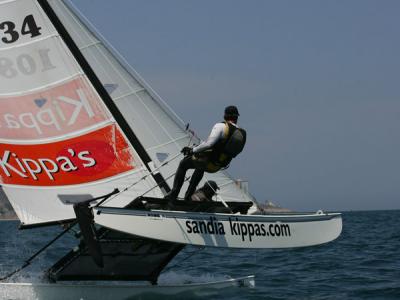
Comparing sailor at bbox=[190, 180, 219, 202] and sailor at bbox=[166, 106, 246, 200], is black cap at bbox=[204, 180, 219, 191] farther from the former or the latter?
sailor at bbox=[166, 106, 246, 200]

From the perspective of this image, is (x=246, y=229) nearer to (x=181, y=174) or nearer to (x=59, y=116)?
(x=181, y=174)

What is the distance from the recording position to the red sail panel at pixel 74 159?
937 centimetres

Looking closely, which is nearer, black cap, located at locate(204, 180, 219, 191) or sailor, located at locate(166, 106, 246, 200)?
sailor, located at locate(166, 106, 246, 200)

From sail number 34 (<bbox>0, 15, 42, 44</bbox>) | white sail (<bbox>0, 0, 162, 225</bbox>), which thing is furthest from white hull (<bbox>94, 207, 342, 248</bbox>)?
sail number 34 (<bbox>0, 15, 42, 44</bbox>)

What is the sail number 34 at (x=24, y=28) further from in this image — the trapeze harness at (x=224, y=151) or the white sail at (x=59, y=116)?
the trapeze harness at (x=224, y=151)

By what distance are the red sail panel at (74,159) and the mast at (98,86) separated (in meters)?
0.12

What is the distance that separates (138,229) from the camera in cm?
812

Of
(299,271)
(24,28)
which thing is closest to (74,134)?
(24,28)

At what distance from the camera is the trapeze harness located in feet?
27.7

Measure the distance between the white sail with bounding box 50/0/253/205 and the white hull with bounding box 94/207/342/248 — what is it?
1.44 meters

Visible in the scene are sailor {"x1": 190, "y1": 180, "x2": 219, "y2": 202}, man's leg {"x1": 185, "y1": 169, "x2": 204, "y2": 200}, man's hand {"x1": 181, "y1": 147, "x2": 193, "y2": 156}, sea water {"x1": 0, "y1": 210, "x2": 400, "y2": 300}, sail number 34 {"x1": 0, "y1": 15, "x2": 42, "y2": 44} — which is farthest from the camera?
sea water {"x1": 0, "y1": 210, "x2": 400, "y2": 300}

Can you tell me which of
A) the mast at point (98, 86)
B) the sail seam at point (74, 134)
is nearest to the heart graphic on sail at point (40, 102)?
the sail seam at point (74, 134)

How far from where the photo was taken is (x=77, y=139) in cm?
943

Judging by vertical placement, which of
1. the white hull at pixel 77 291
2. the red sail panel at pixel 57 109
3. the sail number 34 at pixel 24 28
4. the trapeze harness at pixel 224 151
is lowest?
the white hull at pixel 77 291
